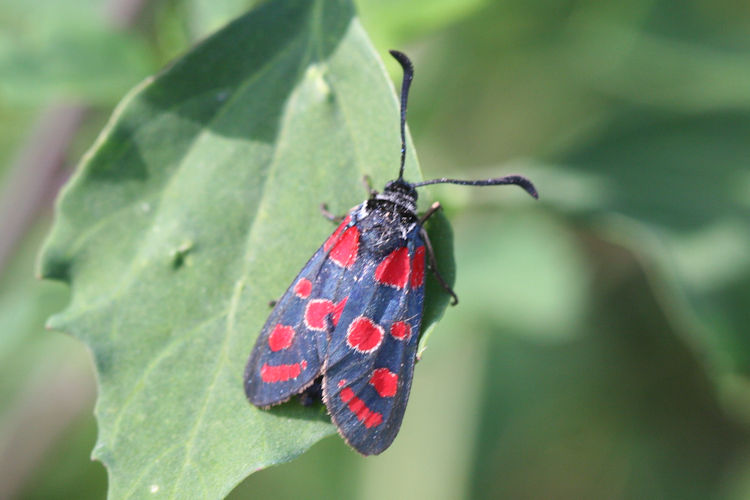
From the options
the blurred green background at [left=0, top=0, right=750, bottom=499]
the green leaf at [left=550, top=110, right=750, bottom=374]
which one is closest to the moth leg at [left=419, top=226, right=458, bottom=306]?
the blurred green background at [left=0, top=0, right=750, bottom=499]

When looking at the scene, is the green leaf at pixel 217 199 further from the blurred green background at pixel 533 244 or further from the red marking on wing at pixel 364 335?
the blurred green background at pixel 533 244

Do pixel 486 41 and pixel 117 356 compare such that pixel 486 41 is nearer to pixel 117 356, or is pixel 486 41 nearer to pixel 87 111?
pixel 87 111

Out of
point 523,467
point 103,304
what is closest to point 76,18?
point 103,304

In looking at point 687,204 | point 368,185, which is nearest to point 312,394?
point 368,185

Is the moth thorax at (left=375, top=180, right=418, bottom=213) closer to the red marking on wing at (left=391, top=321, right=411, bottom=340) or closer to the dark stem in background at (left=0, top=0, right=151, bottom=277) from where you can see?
the red marking on wing at (left=391, top=321, right=411, bottom=340)

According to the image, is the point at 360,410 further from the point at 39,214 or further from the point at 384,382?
the point at 39,214

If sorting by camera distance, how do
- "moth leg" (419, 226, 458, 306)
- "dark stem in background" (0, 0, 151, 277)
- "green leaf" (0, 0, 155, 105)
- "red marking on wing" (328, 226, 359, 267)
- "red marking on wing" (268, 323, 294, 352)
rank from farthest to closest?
1. "dark stem in background" (0, 0, 151, 277)
2. "green leaf" (0, 0, 155, 105)
3. "red marking on wing" (328, 226, 359, 267)
4. "red marking on wing" (268, 323, 294, 352)
5. "moth leg" (419, 226, 458, 306)

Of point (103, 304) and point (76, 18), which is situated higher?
point (76, 18)
